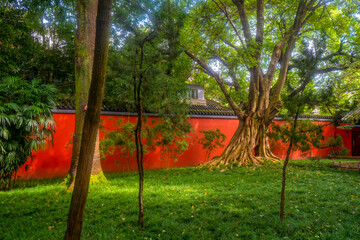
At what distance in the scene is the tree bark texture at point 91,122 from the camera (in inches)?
84.5

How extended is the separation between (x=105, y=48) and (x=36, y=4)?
4.93 metres

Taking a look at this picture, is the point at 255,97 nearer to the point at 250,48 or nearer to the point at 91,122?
the point at 250,48

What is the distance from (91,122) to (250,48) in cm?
741

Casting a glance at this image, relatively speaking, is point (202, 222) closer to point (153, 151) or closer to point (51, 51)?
point (153, 151)

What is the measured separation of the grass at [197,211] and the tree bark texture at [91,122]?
4.85 ft

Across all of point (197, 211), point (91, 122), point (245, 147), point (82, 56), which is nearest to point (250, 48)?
point (245, 147)

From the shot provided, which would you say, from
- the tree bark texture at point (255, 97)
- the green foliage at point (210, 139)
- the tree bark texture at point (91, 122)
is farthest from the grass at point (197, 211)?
the green foliage at point (210, 139)

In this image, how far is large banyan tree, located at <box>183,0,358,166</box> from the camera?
929 centimetres

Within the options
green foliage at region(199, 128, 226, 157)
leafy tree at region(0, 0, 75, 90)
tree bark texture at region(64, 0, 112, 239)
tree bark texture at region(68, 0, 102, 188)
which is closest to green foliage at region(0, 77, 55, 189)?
leafy tree at region(0, 0, 75, 90)

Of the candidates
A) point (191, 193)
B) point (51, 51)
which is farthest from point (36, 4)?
point (191, 193)

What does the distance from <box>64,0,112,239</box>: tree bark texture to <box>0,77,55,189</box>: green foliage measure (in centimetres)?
431

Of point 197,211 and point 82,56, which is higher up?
point 82,56

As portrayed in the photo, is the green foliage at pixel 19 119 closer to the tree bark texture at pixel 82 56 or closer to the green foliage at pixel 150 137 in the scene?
the tree bark texture at pixel 82 56

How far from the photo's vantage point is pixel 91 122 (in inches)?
85.3
